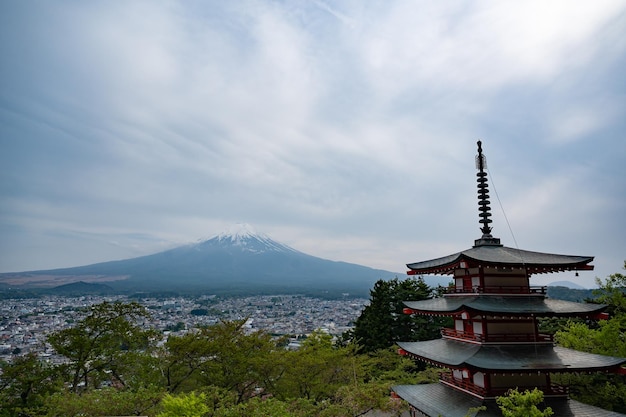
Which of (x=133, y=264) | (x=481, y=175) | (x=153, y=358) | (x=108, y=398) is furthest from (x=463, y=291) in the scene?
(x=133, y=264)

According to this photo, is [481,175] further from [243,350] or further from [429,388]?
[243,350]

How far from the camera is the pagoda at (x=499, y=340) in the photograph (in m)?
10.6

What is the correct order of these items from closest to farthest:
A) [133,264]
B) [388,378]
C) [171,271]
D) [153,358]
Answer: [153,358] → [388,378] → [171,271] → [133,264]

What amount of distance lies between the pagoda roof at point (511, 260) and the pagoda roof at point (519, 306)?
1020 mm

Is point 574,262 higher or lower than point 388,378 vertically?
higher

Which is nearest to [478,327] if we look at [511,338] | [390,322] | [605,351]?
[511,338]

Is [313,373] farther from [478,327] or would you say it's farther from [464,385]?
[478,327]

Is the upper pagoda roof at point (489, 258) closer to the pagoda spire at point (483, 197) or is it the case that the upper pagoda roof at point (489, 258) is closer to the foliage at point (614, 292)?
the pagoda spire at point (483, 197)

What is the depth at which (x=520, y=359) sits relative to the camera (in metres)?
10.8

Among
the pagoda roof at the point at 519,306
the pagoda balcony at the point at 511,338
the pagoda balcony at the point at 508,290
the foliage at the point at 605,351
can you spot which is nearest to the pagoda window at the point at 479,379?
the pagoda balcony at the point at 511,338

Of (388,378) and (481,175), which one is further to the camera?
(388,378)

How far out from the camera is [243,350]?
1897 centimetres

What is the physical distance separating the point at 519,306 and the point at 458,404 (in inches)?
135

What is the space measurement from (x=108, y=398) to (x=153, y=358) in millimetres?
4531
